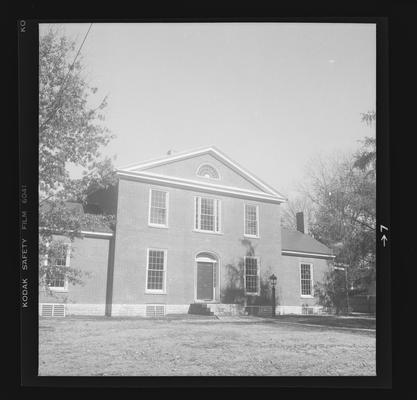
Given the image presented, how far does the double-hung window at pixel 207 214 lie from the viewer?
20.7ft

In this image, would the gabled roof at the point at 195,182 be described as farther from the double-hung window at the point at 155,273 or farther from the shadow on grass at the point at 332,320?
the shadow on grass at the point at 332,320

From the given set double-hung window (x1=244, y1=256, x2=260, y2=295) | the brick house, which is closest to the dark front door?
the brick house

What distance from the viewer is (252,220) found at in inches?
254

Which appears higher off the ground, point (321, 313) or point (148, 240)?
point (148, 240)

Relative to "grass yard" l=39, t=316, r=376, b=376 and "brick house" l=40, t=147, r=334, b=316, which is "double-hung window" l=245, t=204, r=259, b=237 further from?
"grass yard" l=39, t=316, r=376, b=376

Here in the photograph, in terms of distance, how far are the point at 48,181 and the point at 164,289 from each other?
6.45 feet

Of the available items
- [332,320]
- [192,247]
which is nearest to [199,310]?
[192,247]

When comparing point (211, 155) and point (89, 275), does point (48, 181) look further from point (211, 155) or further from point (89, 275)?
point (211, 155)

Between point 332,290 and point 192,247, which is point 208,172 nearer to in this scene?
point 192,247

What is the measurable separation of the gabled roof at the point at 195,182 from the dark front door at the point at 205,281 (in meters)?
1.04

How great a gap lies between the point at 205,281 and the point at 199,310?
1.31 ft

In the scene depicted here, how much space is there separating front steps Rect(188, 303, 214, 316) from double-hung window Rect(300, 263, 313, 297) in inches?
49.5

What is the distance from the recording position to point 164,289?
6.18 m
